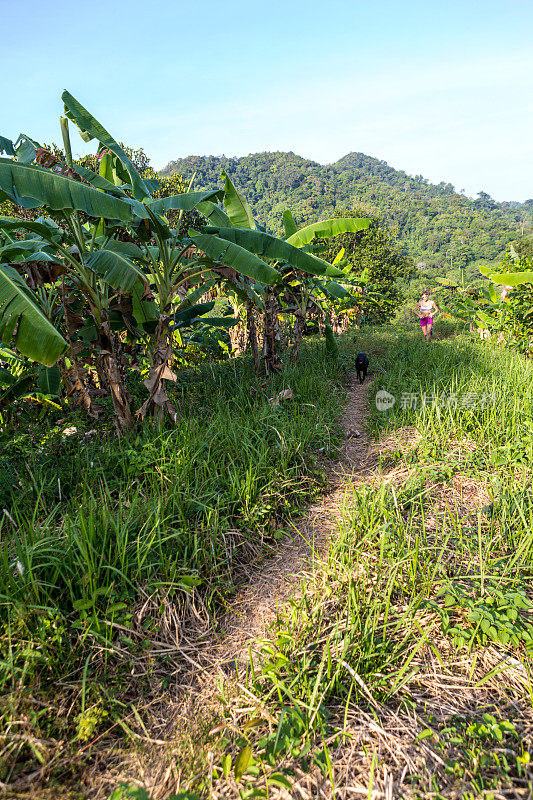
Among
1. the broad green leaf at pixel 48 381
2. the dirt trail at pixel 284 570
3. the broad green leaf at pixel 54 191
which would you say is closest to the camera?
the dirt trail at pixel 284 570

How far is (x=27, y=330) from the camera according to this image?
2.87m

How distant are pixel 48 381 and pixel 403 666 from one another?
4468mm

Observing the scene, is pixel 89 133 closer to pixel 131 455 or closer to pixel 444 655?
pixel 131 455

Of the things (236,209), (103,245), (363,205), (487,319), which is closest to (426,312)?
(487,319)

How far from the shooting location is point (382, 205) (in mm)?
77125

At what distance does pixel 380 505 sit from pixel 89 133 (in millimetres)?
4885

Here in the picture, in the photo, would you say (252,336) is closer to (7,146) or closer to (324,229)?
(324,229)

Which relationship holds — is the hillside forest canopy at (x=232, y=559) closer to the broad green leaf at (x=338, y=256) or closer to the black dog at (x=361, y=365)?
the black dog at (x=361, y=365)

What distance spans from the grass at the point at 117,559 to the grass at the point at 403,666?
1.86 feet

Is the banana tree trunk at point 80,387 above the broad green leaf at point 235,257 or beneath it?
beneath

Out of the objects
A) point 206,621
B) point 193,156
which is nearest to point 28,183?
point 206,621

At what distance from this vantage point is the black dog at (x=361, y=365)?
7.53 m

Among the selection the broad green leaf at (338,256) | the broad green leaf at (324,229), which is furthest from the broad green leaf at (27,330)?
the broad green leaf at (338,256)

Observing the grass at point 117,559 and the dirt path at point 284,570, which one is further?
the dirt path at point 284,570
